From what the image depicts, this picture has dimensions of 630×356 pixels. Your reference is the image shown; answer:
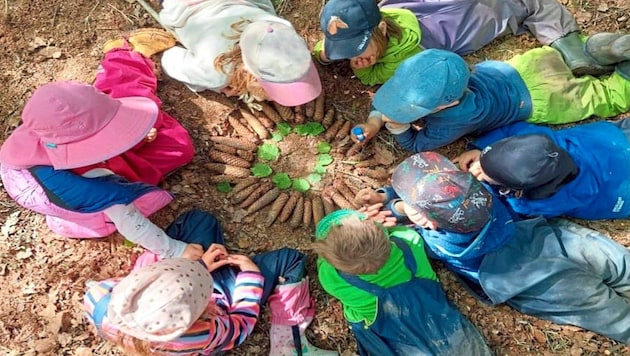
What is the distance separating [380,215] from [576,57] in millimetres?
1658

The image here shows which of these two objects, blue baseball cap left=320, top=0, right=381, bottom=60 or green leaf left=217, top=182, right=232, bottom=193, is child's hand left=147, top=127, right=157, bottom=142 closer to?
green leaf left=217, top=182, right=232, bottom=193

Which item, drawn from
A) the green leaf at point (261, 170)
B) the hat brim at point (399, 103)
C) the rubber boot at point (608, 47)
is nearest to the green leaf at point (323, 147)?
the green leaf at point (261, 170)

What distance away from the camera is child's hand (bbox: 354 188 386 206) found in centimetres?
342

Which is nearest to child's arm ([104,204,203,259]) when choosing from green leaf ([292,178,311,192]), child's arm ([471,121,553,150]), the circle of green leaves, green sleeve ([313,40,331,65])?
the circle of green leaves

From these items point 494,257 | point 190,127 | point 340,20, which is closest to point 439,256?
point 494,257

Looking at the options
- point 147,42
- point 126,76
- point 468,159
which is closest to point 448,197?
point 468,159

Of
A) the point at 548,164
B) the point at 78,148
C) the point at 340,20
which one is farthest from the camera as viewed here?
the point at 340,20

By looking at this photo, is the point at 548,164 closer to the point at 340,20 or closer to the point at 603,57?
the point at 603,57

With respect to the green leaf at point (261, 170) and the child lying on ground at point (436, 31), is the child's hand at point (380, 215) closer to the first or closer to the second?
the green leaf at point (261, 170)

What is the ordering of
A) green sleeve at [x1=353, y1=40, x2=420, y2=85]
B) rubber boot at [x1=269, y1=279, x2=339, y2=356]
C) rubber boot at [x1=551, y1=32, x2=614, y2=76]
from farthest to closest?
rubber boot at [x1=551, y1=32, x2=614, y2=76] < green sleeve at [x1=353, y1=40, x2=420, y2=85] < rubber boot at [x1=269, y1=279, x2=339, y2=356]

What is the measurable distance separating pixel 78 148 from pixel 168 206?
85 centimetres

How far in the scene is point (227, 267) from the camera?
324 centimetres

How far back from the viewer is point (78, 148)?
106 inches

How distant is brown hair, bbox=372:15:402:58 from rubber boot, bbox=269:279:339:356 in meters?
1.42
